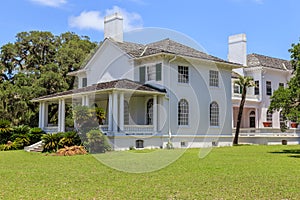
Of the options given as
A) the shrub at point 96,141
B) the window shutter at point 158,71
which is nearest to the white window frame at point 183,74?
the window shutter at point 158,71

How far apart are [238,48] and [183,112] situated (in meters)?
14.3

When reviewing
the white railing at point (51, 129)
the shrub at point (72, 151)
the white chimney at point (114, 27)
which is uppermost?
the white chimney at point (114, 27)

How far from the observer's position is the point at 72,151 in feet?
71.1

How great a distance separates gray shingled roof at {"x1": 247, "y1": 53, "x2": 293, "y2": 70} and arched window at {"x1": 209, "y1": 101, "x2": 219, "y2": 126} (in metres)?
11.0

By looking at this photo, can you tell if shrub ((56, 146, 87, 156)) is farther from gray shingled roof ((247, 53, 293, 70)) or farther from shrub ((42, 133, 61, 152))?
gray shingled roof ((247, 53, 293, 70))

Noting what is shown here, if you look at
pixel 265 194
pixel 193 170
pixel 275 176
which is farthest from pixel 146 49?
pixel 265 194

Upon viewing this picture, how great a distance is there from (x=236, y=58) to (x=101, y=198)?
33686mm

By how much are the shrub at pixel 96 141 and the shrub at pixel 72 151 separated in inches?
19.6

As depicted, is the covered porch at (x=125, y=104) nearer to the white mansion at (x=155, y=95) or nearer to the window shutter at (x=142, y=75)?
the white mansion at (x=155, y=95)

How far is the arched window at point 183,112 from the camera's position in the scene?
28578 mm

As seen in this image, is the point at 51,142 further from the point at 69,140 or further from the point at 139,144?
the point at 139,144

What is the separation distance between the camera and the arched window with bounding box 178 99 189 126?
2858 cm

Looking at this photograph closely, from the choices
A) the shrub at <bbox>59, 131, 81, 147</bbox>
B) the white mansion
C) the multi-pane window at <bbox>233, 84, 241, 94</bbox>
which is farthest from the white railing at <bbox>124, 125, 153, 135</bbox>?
the multi-pane window at <bbox>233, 84, 241, 94</bbox>

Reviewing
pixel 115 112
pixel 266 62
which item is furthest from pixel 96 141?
pixel 266 62
